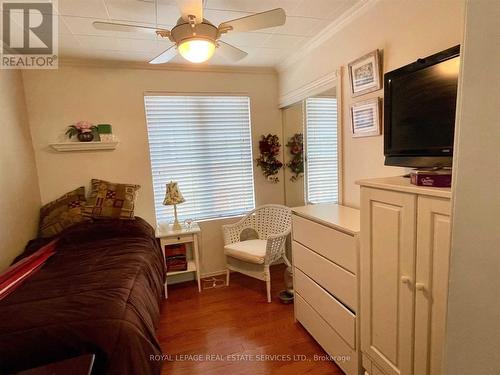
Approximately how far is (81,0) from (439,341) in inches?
102

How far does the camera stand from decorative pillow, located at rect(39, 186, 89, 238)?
2469mm

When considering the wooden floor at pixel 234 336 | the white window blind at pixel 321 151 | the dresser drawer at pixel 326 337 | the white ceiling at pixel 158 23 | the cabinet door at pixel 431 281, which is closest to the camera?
the cabinet door at pixel 431 281

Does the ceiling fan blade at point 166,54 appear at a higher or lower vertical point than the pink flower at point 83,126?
higher

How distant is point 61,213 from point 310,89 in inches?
105

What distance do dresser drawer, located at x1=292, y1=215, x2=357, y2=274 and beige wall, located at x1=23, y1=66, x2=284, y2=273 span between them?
57.0 inches

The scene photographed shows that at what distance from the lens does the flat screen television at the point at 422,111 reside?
47.0 inches

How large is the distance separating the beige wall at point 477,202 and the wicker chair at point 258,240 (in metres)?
1.85

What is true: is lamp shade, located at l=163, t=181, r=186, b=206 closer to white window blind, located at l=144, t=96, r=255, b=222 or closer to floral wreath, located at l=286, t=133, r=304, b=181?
white window blind, located at l=144, t=96, r=255, b=222

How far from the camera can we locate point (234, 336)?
2.16 meters

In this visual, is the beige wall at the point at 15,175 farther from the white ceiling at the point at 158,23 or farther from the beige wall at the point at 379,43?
the beige wall at the point at 379,43

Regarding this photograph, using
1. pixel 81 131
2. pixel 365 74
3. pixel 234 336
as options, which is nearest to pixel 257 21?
pixel 365 74

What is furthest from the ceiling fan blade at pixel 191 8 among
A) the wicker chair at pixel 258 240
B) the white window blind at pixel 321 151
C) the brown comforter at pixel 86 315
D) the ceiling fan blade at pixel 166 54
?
the wicker chair at pixel 258 240

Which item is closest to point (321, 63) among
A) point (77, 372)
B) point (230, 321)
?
point (230, 321)

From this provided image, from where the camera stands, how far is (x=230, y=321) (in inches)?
92.7
